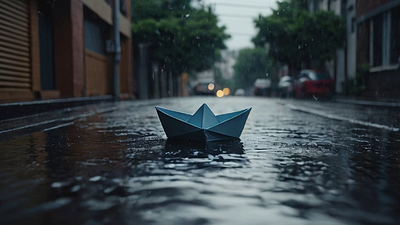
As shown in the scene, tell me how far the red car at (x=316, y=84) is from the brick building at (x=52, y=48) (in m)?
9.82

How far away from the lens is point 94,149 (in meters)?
5.31

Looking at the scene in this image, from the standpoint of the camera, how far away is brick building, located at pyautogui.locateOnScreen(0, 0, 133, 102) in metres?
Answer: 11.5

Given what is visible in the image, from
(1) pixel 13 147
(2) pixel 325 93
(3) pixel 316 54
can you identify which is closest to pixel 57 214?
(1) pixel 13 147

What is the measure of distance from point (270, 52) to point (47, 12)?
19581 millimetres

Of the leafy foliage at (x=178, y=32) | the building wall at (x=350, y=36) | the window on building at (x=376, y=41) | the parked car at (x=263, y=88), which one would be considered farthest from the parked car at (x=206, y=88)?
the window on building at (x=376, y=41)

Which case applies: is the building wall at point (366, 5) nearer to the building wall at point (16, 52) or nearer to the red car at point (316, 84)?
the red car at point (316, 84)

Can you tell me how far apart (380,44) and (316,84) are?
439 cm

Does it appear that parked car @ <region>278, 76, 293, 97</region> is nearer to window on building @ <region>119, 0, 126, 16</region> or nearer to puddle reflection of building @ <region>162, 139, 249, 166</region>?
window on building @ <region>119, 0, 126, 16</region>

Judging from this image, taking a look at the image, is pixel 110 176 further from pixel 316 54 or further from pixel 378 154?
pixel 316 54

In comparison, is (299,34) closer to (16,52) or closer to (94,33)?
(94,33)

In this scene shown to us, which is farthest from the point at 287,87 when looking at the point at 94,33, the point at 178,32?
the point at 94,33

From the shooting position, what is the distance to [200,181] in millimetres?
3473

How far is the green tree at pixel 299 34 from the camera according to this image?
28.0m

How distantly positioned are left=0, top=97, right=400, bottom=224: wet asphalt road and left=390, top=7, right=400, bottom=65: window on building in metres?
13.7
